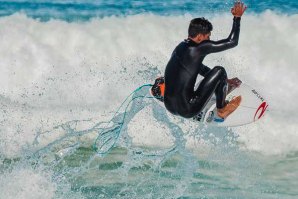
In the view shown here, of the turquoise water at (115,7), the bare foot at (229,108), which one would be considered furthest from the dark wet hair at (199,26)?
the turquoise water at (115,7)

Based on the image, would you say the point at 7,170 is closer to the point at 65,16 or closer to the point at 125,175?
the point at 125,175

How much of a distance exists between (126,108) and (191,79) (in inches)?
40.7

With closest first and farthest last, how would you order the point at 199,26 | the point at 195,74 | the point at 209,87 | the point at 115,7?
the point at 199,26 < the point at 195,74 < the point at 209,87 < the point at 115,7

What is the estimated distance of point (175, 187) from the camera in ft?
40.7

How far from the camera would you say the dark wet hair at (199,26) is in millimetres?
9070

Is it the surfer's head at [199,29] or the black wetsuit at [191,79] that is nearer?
the surfer's head at [199,29]

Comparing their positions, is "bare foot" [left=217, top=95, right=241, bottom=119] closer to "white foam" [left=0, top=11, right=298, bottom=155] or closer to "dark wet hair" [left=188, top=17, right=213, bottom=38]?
"dark wet hair" [left=188, top=17, right=213, bottom=38]

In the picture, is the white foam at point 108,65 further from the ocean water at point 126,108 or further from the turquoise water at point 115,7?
the turquoise water at point 115,7

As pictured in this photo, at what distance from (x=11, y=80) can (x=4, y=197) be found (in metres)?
6.50

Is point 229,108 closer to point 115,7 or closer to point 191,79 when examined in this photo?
point 191,79

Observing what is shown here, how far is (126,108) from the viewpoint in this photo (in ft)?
32.9

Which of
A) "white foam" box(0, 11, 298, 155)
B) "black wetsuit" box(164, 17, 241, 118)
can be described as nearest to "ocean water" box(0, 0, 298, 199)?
"white foam" box(0, 11, 298, 155)

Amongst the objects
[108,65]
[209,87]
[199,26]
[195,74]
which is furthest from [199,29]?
[108,65]

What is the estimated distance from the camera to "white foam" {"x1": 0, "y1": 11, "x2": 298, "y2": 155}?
49.0 ft
